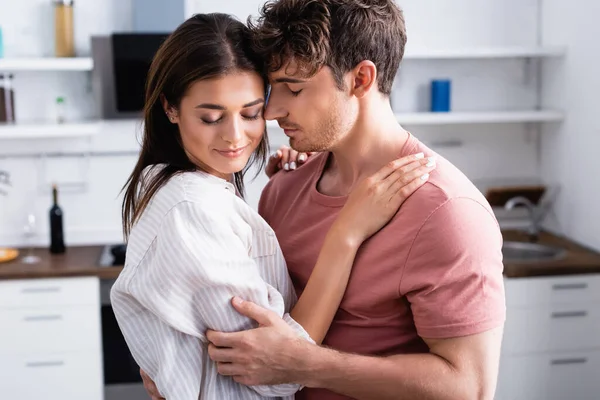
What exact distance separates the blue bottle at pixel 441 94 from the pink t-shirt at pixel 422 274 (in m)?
2.25

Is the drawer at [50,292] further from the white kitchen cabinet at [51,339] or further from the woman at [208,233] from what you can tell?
the woman at [208,233]

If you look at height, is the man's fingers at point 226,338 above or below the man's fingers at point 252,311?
below

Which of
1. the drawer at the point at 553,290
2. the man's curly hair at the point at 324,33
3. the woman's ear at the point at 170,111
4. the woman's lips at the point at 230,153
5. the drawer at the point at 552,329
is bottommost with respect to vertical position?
the drawer at the point at 552,329

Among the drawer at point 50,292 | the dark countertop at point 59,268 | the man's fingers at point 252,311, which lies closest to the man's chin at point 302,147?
the man's fingers at point 252,311

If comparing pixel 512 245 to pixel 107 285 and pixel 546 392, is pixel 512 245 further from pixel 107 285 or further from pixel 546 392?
pixel 107 285

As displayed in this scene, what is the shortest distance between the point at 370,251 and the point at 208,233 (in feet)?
1.09

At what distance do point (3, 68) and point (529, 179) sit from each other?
2572 mm

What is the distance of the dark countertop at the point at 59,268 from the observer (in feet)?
11.0

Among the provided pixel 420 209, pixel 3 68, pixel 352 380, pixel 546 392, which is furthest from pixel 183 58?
pixel 546 392

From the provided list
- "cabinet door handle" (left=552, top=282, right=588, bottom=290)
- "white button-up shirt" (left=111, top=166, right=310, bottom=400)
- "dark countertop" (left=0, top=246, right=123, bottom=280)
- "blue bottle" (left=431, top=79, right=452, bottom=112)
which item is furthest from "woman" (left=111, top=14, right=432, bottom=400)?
"blue bottle" (left=431, top=79, right=452, bottom=112)

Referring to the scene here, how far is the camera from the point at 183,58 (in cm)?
156

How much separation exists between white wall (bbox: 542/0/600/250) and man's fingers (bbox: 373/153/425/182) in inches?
86.1

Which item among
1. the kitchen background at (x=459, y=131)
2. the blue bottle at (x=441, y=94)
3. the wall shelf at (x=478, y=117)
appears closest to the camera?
the kitchen background at (x=459, y=131)

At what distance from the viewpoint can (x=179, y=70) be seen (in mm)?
1563
